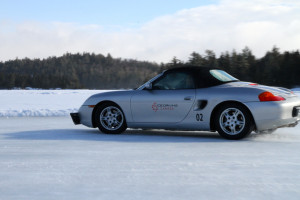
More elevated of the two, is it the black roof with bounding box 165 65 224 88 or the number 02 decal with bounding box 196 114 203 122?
the black roof with bounding box 165 65 224 88

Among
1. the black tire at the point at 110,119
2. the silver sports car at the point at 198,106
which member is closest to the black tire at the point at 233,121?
the silver sports car at the point at 198,106

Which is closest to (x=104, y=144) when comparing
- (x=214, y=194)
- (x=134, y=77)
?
(x=214, y=194)

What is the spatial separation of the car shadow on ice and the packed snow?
2 cm

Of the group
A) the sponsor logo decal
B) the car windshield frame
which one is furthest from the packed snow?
the car windshield frame

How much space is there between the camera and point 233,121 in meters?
8.17

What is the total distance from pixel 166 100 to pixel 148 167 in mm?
3297

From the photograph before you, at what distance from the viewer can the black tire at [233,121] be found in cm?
805

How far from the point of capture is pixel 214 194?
4121mm

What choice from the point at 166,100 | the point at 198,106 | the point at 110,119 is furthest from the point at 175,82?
the point at 110,119

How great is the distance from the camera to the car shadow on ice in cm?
838

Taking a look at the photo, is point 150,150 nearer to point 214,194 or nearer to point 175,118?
point 175,118

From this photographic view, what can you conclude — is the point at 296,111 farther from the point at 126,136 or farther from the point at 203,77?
the point at 126,136

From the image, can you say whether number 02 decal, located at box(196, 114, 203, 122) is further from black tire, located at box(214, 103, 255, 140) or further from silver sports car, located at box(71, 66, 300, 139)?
black tire, located at box(214, 103, 255, 140)

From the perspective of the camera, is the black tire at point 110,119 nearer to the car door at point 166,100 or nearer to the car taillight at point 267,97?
the car door at point 166,100
